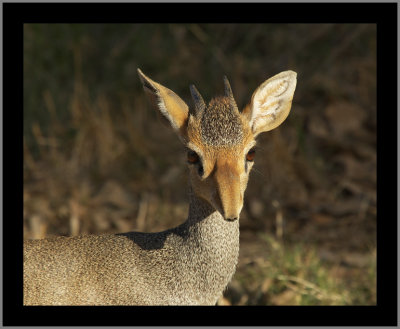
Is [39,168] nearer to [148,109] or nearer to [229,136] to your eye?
[148,109]

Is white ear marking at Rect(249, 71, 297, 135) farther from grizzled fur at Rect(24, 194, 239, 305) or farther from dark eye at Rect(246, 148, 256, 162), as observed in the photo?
grizzled fur at Rect(24, 194, 239, 305)

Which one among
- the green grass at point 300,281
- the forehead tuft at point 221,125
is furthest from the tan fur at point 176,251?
the green grass at point 300,281

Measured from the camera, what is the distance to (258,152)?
6.19 m

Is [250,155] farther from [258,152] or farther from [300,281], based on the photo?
[258,152]

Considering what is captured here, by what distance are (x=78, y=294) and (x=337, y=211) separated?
12.1ft

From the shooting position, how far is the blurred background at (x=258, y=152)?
5878 mm

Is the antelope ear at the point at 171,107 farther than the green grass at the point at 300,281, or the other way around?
the green grass at the point at 300,281

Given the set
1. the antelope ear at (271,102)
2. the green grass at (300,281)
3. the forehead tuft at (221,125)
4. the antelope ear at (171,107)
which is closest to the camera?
the forehead tuft at (221,125)

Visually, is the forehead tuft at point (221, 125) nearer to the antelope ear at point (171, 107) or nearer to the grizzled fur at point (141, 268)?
the antelope ear at point (171, 107)

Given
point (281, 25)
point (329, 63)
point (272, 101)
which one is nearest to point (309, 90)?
point (329, 63)

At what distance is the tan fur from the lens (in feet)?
11.8

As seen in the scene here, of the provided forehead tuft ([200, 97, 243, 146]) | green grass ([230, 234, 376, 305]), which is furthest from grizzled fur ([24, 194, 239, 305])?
green grass ([230, 234, 376, 305])

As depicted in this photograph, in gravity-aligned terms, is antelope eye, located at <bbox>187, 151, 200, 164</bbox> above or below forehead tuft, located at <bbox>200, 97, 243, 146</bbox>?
below

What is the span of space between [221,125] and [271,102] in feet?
1.46
